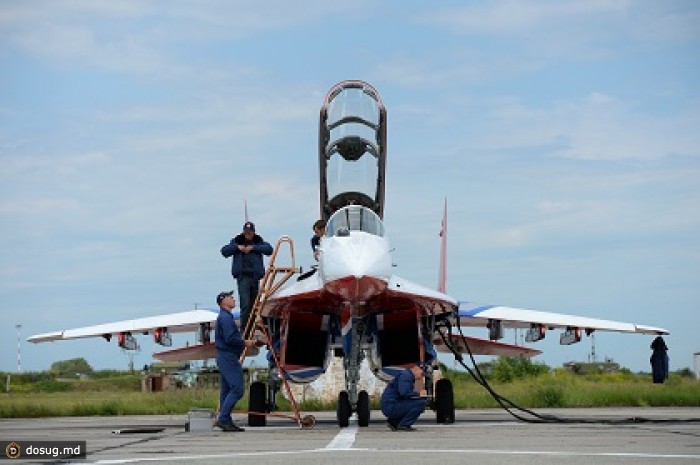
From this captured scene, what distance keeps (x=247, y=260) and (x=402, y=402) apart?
11.9 ft

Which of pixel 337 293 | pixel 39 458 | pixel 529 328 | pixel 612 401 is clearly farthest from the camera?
pixel 612 401

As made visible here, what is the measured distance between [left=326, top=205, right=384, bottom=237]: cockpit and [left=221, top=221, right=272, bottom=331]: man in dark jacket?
1.54m

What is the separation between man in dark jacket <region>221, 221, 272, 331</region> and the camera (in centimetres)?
1520

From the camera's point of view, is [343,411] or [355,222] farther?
[355,222]

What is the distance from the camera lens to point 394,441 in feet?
34.0

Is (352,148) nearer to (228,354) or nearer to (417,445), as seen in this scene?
(228,354)

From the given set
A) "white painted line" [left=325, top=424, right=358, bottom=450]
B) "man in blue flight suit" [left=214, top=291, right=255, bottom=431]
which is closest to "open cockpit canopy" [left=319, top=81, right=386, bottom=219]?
"man in blue flight suit" [left=214, top=291, right=255, bottom=431]

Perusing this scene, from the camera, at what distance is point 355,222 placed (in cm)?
1379

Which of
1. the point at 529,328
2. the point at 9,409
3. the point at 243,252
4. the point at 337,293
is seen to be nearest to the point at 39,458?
the point at 337,293

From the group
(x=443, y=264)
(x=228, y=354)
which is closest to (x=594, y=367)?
(x=443, y=264)

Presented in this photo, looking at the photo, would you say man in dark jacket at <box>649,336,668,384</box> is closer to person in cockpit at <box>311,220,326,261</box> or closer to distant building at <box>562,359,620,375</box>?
person in cockpit at <box>311,220,326,261</box>

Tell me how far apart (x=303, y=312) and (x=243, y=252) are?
116cm

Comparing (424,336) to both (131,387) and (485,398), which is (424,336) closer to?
(485,398)

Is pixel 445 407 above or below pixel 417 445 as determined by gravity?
above
